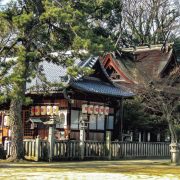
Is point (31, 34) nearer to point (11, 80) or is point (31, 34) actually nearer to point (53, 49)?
point (53, 49)

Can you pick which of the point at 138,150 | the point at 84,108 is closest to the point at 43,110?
the point at 84,108

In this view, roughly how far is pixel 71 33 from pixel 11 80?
3.39 meters

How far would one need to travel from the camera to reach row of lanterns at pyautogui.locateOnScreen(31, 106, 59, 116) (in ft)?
87.4

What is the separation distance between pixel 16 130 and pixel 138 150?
9.55 metres

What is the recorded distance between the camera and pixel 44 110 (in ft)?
88.6

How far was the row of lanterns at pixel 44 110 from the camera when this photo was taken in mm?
26625

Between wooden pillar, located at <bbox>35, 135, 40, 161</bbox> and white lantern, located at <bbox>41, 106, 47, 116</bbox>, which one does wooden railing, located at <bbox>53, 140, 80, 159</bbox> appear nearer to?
wooden pillar, located at <bbox>35, 135, 40, 161</bbox>

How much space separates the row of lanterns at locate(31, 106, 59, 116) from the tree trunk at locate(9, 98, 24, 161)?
250 inches

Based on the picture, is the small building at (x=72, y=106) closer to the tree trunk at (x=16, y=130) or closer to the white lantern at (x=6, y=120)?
the white lantern at (x=6, y=120)

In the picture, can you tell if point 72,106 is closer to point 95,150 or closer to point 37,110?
point 37,110

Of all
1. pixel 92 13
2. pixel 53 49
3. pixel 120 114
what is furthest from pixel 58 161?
pixel 120 114

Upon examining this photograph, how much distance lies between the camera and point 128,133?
33.5 meters

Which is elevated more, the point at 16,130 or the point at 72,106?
the point at 72,106

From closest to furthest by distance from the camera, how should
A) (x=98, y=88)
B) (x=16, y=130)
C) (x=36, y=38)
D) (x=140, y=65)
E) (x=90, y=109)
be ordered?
(x=36, y=38) < (x=16, y=130) < (x=98, y=88) < (x=90, y=109) < (x=140, y=65)
